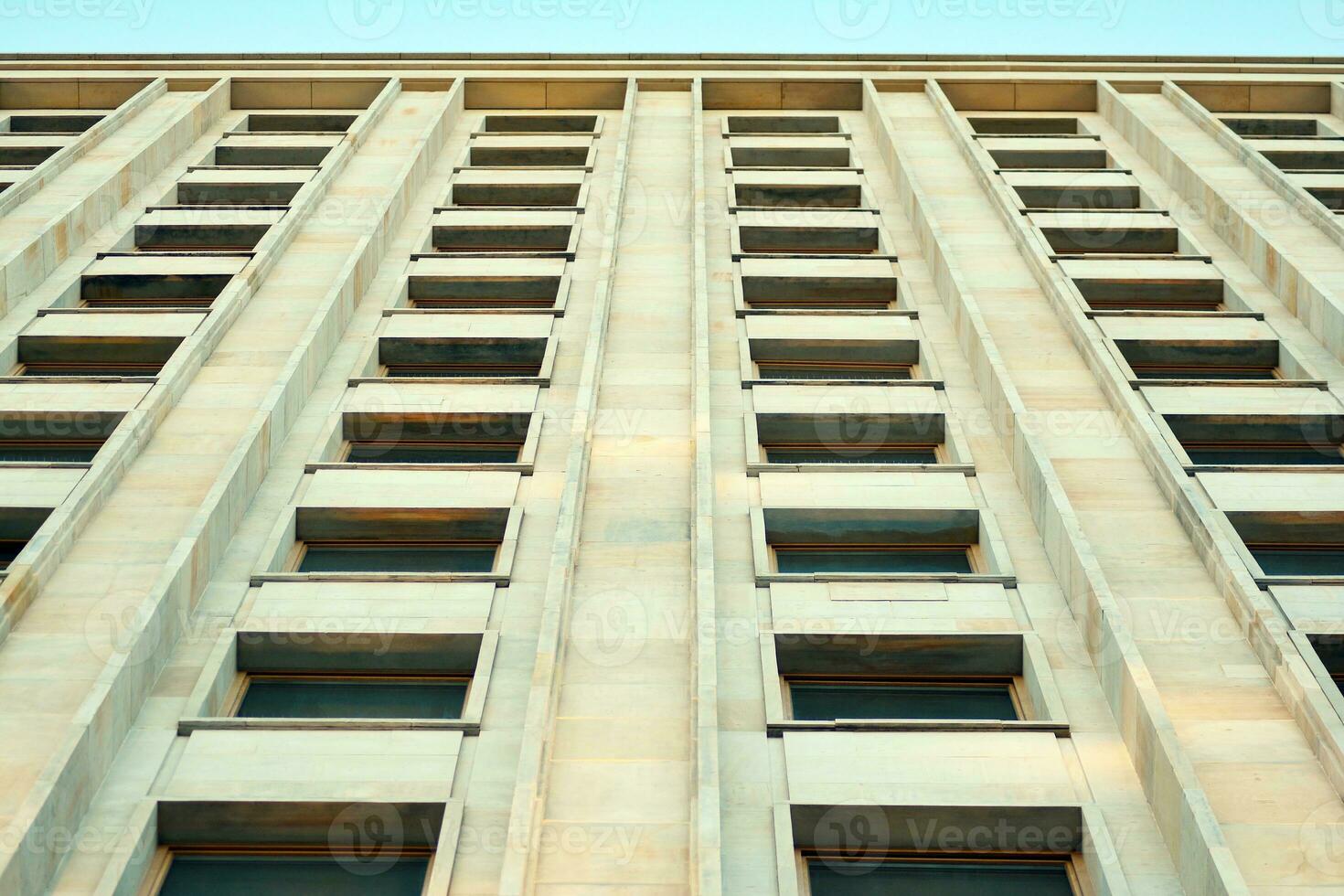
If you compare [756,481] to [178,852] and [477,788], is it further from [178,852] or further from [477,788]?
[178,852]

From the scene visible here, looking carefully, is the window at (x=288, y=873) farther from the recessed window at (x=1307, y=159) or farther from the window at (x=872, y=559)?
the recessed window at (x=1307, y=159)

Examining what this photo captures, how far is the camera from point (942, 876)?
590 inches

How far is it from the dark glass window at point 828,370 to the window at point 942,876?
12.1m

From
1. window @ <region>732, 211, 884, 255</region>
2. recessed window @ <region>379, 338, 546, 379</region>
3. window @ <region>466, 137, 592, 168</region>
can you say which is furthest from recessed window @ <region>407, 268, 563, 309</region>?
window @ <region>466, 137, 592, 168</region>

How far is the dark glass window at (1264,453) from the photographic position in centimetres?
2280

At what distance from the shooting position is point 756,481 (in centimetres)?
2144

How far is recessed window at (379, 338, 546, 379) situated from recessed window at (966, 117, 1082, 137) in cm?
1992

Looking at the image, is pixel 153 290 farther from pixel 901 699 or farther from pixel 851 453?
pixel 901 699

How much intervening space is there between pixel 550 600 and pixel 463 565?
3.22 m

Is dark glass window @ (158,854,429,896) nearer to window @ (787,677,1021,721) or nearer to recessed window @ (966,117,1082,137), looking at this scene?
window @ (787,677,1021,721)

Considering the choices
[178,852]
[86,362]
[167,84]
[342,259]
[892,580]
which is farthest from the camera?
[167,84]

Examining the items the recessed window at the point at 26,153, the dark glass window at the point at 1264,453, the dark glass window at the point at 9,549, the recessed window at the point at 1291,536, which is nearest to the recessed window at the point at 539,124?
the recessed window at the point at 26,153

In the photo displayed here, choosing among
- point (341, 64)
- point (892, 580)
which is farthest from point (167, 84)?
point (892, 580)

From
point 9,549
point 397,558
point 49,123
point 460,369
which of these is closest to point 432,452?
point 397,558
